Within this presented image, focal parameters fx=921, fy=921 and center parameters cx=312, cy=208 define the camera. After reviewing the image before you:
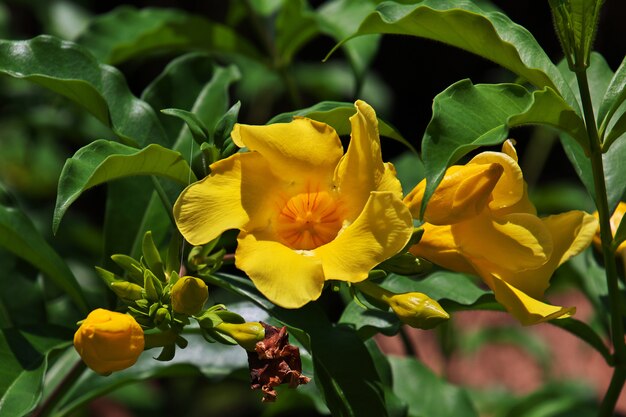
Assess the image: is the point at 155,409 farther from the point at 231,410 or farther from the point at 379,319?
the point at 379,319

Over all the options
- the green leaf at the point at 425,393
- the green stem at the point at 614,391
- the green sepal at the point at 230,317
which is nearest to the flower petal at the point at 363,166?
the green sepal at the point at 230,317

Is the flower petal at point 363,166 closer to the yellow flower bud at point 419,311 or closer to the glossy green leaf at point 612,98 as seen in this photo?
the yellow flower bud at point 419,311

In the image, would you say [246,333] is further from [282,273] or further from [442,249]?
[442,249]

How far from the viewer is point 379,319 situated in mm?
1378

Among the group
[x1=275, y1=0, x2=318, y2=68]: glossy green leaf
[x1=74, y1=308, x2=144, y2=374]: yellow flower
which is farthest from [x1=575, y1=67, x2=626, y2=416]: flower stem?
[x1=275, y1=0, x2=318, y2=68]: glossy green leaf

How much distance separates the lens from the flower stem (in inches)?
49.2

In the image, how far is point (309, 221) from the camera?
1289 millimetres

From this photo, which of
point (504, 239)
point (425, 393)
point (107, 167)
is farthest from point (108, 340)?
point (425, 393)

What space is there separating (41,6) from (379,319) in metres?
2.57

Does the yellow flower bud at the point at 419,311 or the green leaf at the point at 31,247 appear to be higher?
the yellow flower bud at the point at 419,311

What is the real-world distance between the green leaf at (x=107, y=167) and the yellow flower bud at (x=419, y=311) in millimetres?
342

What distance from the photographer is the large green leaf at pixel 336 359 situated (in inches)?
48.4

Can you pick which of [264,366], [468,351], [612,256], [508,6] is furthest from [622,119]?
[508,6]

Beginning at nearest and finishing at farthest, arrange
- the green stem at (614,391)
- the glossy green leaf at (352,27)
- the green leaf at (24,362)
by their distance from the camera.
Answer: the green leaf at (24,362)
the green stem at (614,391)
the glossy green leaf at (352,27)
